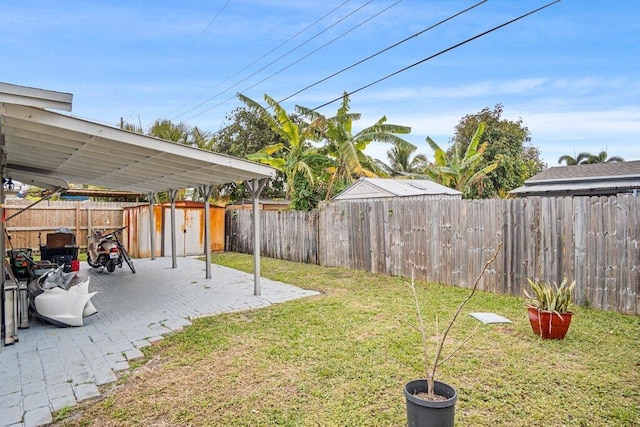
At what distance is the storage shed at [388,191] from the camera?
468 inches

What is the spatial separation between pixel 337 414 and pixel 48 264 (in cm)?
569

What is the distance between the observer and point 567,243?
5605mm

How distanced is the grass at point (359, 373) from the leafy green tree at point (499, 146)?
15.7 meters

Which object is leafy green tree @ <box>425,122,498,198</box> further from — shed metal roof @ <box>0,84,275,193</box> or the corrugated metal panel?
shed metal roof @ <box>0,84,275,193</box>

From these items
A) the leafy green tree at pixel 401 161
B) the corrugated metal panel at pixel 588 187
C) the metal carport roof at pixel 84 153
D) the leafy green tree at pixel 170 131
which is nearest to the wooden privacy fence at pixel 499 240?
the metal carport roof at pixel 84 153

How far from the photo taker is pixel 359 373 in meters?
3.45

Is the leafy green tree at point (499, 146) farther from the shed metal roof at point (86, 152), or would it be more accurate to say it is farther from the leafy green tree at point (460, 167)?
the shed metal roof at point (86, 152)

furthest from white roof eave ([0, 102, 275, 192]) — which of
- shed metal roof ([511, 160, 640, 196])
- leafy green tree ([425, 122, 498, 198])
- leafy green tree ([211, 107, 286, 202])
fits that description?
shed metal roof ([511, 160, 640, 196])

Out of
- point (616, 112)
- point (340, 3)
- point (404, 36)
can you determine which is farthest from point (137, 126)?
point (616, 112)

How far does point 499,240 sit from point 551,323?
2.44 m

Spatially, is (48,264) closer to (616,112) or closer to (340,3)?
(340,3)

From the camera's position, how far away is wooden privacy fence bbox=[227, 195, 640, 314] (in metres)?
5.13

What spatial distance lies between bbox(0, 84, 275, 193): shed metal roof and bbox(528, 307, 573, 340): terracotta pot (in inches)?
178

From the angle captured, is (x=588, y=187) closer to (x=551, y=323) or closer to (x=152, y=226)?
(x=551, y=323)
